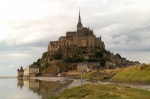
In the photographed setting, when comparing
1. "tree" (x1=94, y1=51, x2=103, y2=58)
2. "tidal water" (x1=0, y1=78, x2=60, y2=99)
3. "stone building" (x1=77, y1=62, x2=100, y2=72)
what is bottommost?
"tidal water" (x1=0, y1=78, x2=60, y2=99)

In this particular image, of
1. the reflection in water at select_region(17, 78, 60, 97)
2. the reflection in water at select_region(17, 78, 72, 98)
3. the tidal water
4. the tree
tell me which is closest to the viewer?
the tidal water

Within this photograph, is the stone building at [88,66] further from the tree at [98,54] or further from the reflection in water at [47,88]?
the reflection in water at [47,88]

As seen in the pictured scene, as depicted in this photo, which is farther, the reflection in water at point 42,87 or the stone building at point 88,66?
the stone building at point 88,66

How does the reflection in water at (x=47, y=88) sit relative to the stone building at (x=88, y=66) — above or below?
below

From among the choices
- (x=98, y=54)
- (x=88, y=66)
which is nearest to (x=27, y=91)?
(x=88, y=66)

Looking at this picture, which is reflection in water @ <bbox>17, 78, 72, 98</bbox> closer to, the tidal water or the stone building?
the tidal water

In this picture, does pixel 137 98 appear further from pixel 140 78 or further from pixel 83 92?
pixel 140 78

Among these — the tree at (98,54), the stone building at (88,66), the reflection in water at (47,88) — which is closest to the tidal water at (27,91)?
the reflection in water at (47,88)

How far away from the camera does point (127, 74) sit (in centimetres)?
8262

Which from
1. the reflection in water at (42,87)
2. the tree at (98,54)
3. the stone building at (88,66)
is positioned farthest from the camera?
the tree at (98,54)

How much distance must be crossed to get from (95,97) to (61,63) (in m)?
156

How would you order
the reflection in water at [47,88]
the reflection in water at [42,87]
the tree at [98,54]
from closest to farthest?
1. the reflection in water at [47,88]
2. the reflection in water at [42,87]
3. the tree at [98,54]

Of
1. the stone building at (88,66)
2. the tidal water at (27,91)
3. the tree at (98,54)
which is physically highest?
the tree at (98,54)

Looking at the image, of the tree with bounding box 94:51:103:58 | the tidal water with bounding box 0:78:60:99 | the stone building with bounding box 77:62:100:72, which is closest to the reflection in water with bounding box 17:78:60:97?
the tidal water with bounding box 0:78:60:99
